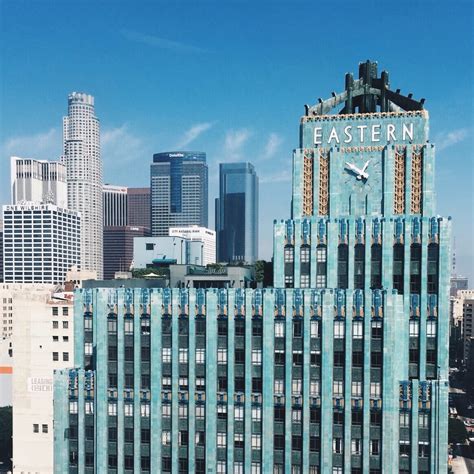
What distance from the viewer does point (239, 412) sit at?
265ft

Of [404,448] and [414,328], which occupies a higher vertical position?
[414,328]

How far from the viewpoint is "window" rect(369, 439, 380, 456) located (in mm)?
77812

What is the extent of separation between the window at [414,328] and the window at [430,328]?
1249 mm

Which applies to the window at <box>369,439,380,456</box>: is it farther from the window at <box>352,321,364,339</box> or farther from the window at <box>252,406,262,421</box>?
the window at <box>252,406,262,421</box>

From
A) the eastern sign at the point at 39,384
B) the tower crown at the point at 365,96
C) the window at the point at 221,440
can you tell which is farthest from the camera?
the eastern sign at the point at 39,384

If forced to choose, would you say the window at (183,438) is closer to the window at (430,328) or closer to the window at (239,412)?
the window at (239,412)

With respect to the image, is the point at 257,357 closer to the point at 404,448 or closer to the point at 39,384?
the point at 404,448

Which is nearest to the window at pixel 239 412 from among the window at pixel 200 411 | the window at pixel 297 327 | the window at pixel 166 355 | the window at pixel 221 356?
the window at pixel 200 411

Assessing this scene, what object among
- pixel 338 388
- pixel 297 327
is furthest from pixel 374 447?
pixel 297 327

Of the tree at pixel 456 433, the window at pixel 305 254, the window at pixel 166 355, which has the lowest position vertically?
the tree at pixel 456 433

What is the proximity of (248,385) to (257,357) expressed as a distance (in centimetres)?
410

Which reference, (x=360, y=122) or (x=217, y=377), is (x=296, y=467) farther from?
(x=360, y=122)

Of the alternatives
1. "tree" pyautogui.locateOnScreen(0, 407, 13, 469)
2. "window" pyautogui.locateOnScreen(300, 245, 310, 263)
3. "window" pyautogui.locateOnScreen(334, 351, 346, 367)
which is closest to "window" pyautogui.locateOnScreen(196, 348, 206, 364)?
"window" pyautogui.locateOnScreen(334, 351, 346, 367)

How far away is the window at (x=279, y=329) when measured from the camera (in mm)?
80312
